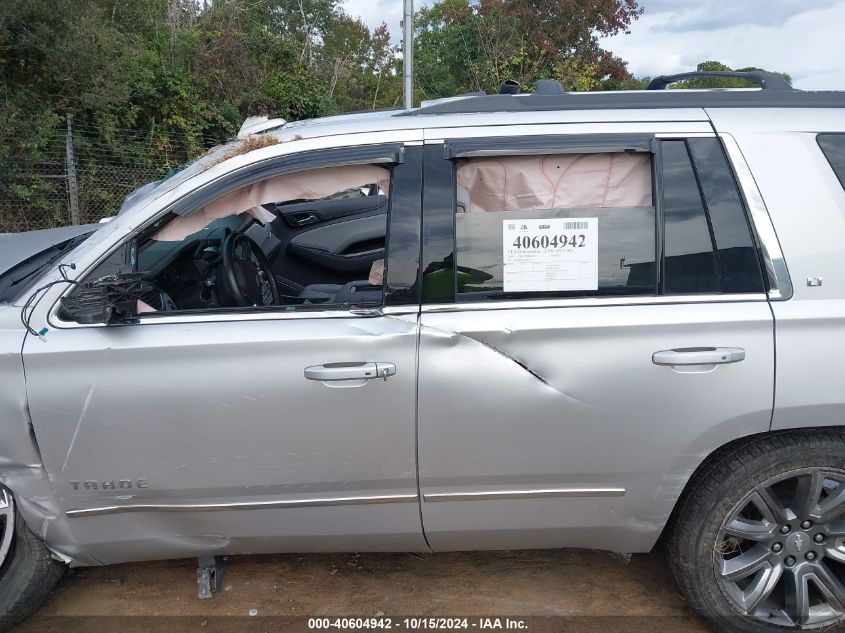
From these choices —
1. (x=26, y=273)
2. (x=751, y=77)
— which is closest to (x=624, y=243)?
(x=751, y=77)

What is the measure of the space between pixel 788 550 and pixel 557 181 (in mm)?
1687

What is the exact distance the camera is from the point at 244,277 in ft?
10.5

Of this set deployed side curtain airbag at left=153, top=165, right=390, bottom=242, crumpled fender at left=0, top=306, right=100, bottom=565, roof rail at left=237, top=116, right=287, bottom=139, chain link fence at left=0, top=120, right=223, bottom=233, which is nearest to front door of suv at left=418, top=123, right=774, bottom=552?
deployed side curtain airbag at left=153, top=165, right=390, bottom=242

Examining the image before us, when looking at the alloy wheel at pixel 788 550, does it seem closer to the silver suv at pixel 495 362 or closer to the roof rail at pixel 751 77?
the silver suv at pixel 495 362

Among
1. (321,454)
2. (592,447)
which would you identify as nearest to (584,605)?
(592,447)

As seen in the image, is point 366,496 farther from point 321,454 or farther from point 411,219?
point 411,219

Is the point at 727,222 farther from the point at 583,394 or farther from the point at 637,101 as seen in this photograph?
the point at 583,394

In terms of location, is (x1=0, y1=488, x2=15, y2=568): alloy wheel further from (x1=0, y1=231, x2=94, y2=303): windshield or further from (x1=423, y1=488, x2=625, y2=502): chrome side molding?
(x1=423, y1=488, x2=625, y2=502): chrome side molding

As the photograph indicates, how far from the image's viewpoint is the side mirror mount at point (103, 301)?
2.30 m

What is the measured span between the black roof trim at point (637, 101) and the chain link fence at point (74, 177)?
8.96 m

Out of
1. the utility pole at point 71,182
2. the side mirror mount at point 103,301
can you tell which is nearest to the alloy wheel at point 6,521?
the side mirror mount at point 103,301

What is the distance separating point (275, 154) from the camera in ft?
8.09

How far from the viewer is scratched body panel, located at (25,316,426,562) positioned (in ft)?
7.72

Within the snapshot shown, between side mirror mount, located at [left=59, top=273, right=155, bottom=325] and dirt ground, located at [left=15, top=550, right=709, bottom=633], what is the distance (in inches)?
53.9
